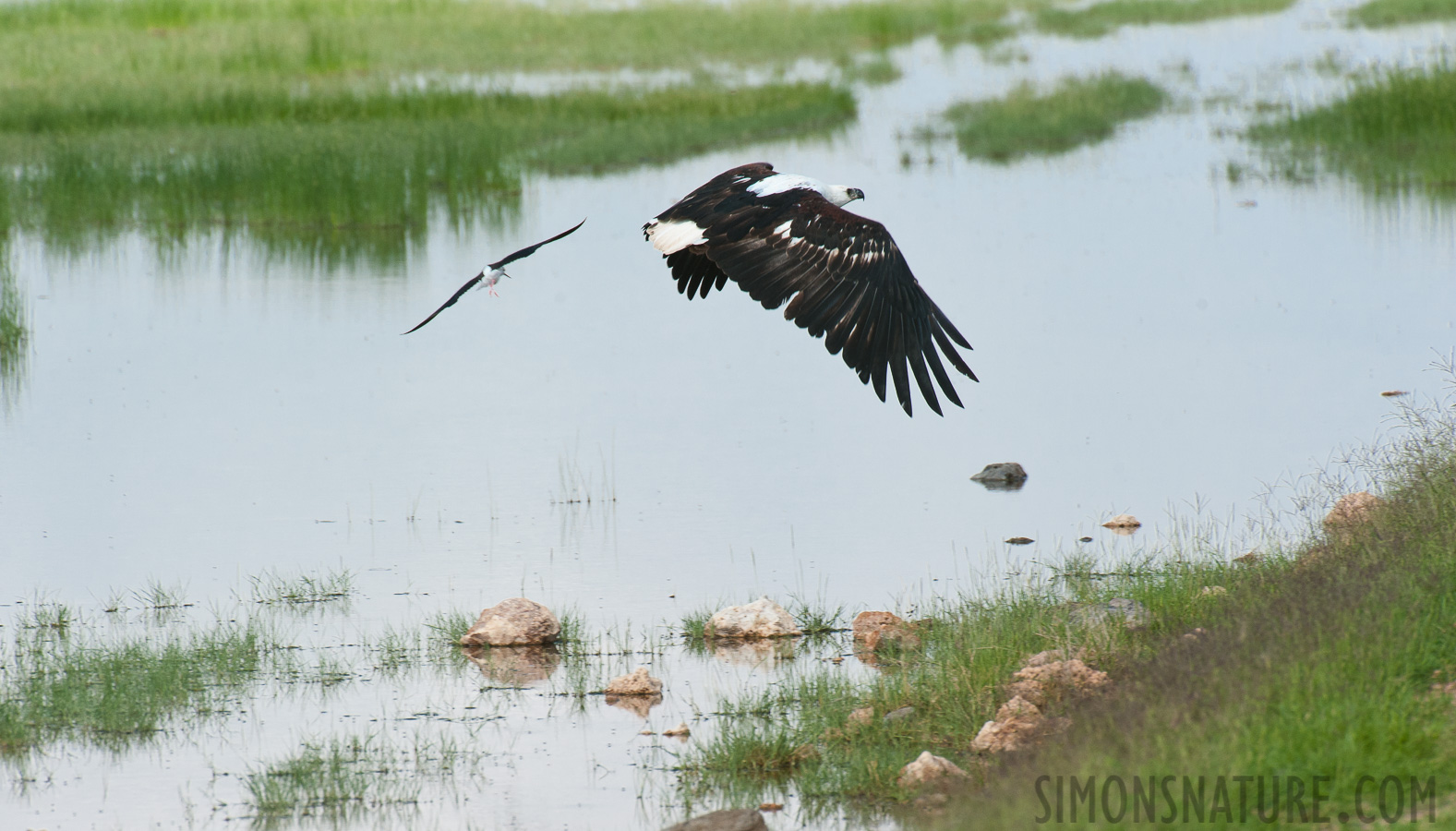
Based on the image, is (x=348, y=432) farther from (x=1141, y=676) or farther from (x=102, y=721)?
(x=1141, y=676)

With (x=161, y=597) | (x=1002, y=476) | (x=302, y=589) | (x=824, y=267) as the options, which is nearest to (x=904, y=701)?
(x=824, y=267)

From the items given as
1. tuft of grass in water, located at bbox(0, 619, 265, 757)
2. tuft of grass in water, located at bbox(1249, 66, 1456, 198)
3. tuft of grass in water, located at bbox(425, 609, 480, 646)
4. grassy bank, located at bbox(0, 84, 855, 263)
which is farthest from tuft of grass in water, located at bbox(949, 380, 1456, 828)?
tuft of grass in water, located at bbox(1249, 66, 1456, 198)

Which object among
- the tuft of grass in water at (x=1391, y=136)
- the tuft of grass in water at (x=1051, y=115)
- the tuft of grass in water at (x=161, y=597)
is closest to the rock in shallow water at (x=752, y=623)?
the tuft of grass in water at (x=161, y=597)

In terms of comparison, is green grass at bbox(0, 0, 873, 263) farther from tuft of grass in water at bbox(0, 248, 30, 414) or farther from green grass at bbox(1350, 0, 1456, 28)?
green grass at bbox(1350, 0, 1456, 28)

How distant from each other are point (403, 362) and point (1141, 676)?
36.9 feet

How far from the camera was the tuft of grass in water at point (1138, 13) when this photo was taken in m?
52.4

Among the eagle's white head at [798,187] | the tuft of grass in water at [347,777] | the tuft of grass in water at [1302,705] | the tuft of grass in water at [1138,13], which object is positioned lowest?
the tuft of grass in water at [347,777]

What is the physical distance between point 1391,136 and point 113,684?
73.3 ft

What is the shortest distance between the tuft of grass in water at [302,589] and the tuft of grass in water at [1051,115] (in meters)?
20.7

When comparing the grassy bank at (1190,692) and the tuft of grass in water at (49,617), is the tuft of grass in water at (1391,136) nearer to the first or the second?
the grassy bank at (1190,692)

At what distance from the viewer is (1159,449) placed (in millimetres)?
12320

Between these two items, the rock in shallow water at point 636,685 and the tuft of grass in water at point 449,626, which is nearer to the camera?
the rock in shallow water at point 636,685

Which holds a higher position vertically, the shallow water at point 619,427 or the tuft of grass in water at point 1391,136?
the tuft of grass in water at point 1391,136

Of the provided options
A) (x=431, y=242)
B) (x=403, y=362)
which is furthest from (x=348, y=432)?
Answer: (x=431, y=242)
